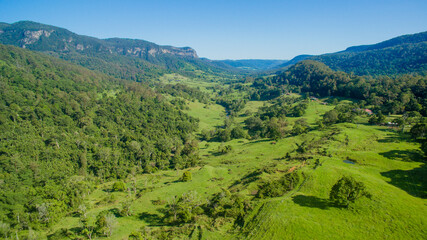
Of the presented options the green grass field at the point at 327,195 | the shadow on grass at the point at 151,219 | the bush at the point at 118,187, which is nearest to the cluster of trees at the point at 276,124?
the green grass field at the point at 327,195

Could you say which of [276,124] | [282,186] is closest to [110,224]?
[282,186]

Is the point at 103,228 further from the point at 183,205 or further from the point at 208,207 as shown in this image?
the point at 208,207

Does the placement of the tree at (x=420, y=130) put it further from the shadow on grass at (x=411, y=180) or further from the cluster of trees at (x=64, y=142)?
the cluster of trees at (x=64, y=142)

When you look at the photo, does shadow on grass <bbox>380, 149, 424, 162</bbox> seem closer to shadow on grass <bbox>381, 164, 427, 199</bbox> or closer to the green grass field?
the green grass field

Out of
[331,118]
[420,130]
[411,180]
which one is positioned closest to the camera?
[411,180]

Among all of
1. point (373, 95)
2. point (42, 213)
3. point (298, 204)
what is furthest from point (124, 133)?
point (373, 95)

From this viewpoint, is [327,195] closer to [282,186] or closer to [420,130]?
[282,186]
